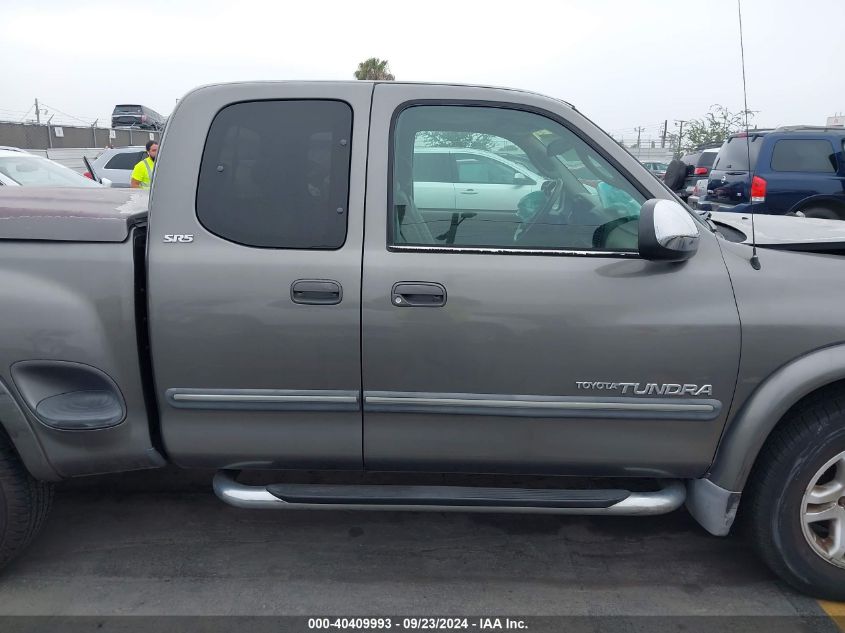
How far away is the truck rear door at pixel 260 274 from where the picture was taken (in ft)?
8.10

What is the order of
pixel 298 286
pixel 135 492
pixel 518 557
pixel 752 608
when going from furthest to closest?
pixel 135 492
pixel 518 557
pixel 752 608
pixel 298 286

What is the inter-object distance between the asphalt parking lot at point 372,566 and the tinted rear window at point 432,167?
1.63m

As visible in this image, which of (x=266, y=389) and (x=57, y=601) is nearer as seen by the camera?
(x=266, y=389)

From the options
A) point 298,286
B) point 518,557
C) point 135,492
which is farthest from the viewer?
point 135,492

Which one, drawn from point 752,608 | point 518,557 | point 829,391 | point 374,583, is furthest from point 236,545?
point 829,391

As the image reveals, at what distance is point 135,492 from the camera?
356 cm

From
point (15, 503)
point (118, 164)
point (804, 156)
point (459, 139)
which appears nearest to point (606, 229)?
point (459, 139)

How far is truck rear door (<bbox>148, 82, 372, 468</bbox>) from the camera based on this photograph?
247cm

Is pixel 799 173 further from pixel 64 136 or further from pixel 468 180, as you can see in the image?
pixel 64 136

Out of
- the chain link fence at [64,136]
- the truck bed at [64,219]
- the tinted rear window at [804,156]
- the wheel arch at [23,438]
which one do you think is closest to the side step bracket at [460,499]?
the wheel arch at [23,438]

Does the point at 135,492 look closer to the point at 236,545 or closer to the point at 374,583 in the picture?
the point at 236,545

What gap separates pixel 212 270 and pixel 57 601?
1474 mm

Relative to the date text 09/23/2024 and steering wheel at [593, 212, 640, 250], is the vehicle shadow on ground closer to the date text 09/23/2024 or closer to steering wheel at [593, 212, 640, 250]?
the date text 09/23/2024

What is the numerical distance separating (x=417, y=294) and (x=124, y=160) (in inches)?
584
